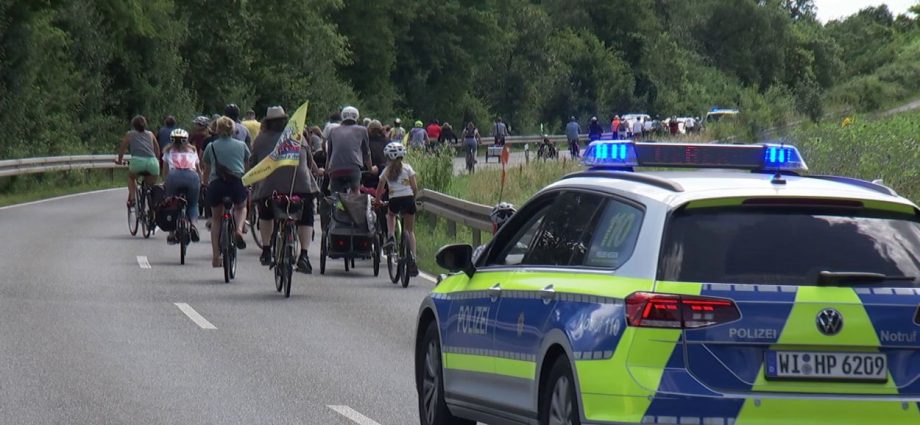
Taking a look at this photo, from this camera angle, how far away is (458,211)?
2470 cm

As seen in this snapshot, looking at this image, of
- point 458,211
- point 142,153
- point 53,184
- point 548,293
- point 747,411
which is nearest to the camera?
point 747,411

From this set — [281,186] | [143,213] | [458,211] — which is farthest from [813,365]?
[143,213]

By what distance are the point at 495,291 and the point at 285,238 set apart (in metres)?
10.3

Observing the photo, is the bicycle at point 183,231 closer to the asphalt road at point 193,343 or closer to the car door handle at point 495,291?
the asphalt road at point 193,343

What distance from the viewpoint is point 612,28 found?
403 feet

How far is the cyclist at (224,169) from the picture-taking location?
19.6 m

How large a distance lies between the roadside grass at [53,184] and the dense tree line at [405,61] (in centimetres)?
104

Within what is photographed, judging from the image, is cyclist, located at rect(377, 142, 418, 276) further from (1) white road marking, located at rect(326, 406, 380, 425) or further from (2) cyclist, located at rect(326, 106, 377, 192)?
(1) white road marking, located at rect(326, 406, 380, 425)

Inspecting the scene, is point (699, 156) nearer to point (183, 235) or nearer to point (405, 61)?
point (183, 235)

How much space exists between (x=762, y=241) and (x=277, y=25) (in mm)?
61440

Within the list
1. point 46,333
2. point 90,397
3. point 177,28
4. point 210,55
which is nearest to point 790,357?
point 90,397

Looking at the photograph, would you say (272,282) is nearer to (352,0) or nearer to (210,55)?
(210,55)

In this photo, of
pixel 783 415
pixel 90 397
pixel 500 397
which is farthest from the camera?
pixel 90 397

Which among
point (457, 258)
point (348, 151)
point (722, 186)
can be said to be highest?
point (722, 186)
